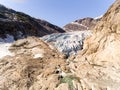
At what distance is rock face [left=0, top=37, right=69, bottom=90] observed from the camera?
18.6 m

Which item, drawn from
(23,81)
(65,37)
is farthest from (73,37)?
(23,81)

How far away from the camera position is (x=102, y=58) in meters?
18.7

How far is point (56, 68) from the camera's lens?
65.9 ft

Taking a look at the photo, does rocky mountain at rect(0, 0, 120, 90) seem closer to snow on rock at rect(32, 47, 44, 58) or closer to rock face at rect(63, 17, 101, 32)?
snow on rock at rect(32, 47, 44, 58)

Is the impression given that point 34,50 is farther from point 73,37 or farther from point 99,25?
point 73,37

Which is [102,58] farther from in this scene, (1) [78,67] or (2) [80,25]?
(2) [80,25]

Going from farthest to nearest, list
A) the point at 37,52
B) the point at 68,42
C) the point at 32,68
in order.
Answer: the point at 68,42
the point at 37,52
the point at 32,68

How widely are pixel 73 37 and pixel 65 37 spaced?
129cm

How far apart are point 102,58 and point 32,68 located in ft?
18.7

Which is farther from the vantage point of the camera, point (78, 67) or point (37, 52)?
point (37, 52)

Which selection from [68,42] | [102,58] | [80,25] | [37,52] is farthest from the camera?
[80,25]

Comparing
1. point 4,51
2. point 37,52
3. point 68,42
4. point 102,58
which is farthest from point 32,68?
point 68,42

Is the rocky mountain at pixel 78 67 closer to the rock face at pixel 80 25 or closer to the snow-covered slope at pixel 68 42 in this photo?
the snow-covered slope at pixel 68 42

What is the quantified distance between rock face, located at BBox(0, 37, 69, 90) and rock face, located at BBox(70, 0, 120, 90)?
1646 mm
